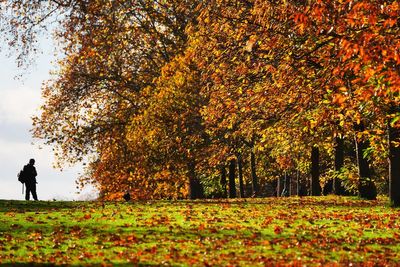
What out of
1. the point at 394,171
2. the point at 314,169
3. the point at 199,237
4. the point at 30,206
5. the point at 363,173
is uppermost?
the point at 314,169

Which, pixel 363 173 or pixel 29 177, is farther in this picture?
pixel 29 177

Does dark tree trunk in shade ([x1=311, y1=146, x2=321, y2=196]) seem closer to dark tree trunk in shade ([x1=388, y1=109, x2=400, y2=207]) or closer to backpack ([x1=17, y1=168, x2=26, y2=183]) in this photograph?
dark tree trunk in shade ([x1=388, y1=109, x2=400, y2=207])

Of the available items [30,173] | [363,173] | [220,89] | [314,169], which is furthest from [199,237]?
[314,169]

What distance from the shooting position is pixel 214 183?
47312mm

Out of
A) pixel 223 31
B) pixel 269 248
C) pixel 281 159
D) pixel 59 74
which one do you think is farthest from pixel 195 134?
pixel 269 248

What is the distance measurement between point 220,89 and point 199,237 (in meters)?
10.0

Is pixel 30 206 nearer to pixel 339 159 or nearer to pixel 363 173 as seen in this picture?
pixel 363 173

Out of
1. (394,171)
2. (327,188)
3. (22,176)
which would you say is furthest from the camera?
(327,188)

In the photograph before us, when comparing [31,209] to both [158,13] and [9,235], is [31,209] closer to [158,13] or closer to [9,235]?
[9,235]

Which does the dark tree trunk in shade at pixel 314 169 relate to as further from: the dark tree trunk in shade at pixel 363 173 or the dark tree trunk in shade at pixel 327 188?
the dark tree trunk in shade at pixel 363 173

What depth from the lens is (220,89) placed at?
23.7m

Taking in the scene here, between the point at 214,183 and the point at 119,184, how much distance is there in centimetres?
760

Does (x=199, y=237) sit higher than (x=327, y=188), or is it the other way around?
(x=327, y=188)

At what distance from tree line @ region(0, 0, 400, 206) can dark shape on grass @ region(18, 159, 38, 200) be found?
550 cm
